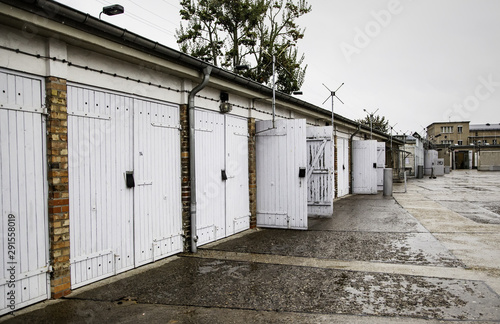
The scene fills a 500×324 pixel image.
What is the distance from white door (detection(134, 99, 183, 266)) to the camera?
6.02 m

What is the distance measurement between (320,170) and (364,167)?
27.6 ft

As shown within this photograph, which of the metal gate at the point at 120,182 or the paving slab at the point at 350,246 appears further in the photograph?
the paving slab at the point at 350,246

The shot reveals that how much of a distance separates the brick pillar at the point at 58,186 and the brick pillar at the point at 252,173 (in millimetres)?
5262

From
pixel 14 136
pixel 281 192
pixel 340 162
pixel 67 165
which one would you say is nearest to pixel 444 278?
pixel 281 192

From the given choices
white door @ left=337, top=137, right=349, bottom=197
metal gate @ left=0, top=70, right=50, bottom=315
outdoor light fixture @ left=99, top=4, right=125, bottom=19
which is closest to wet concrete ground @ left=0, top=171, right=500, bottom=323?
metal gate @ left=0, top=70, right=50, bottom=315

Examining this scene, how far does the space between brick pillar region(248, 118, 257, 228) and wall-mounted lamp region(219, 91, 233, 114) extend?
133cm

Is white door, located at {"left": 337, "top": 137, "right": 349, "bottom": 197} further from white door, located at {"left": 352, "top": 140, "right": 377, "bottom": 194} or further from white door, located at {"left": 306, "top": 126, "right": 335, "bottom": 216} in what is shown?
white door, located at {"left": 306, "top": 126, "right": 335, "bottom": 216}

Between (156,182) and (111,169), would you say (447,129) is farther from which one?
(111,169)

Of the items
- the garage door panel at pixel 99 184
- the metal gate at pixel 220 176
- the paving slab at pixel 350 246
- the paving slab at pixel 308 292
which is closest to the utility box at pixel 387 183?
the paving slab at pixel 350 246

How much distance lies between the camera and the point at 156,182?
251 inches

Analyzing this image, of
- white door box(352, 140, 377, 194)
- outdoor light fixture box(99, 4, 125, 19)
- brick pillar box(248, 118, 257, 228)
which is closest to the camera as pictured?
outdoor light fixture box(99, 4, 125, 19)

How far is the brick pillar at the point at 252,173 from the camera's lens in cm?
945

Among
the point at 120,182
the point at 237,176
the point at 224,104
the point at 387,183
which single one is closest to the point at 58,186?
the point at 120,182

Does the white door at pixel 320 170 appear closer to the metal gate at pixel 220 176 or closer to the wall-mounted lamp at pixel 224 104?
the metal gate at pixel 220 176
